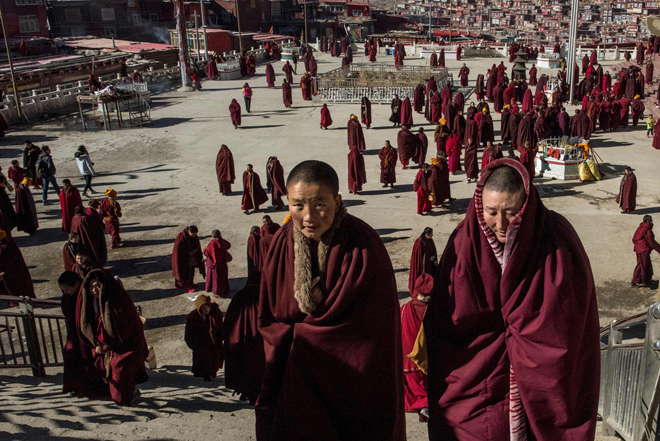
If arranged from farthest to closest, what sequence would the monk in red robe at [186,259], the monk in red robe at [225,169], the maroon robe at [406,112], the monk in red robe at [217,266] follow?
the maroon robe at [406,112]
the monk in red robe at [225,169]
the monk in red robe at [186,259]
the monk in red robe at [217,266]

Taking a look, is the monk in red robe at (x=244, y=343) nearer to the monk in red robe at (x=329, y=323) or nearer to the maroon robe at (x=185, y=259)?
the monk in red robe at (x=329, y=323)

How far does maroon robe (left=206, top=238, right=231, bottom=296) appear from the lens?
8.66 meters

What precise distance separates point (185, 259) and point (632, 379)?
6.32 meters

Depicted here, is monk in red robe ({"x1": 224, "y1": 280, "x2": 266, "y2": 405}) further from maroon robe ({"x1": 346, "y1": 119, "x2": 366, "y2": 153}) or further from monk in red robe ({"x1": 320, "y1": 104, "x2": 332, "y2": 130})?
monk in red robe ({"x1": 320, "y1": 104, "x2": 332, "y2": 130})

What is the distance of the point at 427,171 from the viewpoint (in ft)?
39.4

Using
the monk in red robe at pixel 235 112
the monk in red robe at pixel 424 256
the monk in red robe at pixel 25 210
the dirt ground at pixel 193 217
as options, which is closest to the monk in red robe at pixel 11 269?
the dirt ground at pixel 193 217

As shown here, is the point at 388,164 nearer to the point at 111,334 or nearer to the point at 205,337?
the point at 205,337

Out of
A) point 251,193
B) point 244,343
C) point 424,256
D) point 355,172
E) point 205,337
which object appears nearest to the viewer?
point 244,343

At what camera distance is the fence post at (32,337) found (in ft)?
19.6

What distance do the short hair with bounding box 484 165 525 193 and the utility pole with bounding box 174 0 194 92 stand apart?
2535cm

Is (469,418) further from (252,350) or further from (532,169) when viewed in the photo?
(532,169)

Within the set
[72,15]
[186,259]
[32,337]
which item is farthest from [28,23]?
[32,337]

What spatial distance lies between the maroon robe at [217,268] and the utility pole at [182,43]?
19508 millimetres

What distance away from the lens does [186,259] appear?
9.03 metres
